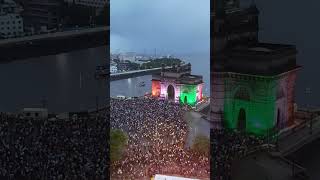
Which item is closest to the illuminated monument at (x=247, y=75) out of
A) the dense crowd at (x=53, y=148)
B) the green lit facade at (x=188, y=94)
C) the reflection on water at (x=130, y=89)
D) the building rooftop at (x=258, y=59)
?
the building rooftop at (x=258, y=59)

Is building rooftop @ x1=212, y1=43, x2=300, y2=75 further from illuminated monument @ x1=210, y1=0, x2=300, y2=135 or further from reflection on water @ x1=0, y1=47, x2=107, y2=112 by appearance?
reflection on water @ x1=0, y1=47, x2=107, y2=112

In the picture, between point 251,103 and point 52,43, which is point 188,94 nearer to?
point 251,103

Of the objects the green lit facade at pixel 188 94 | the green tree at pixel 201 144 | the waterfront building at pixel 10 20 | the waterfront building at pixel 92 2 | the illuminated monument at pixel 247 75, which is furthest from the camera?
the waterfront building at pixel 10 20

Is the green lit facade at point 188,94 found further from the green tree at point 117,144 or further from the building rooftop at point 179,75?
the green tree at point 117,144

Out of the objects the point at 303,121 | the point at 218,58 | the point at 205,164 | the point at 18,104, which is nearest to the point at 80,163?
the point at 18,104

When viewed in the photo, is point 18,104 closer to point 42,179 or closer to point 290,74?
point 42,179
